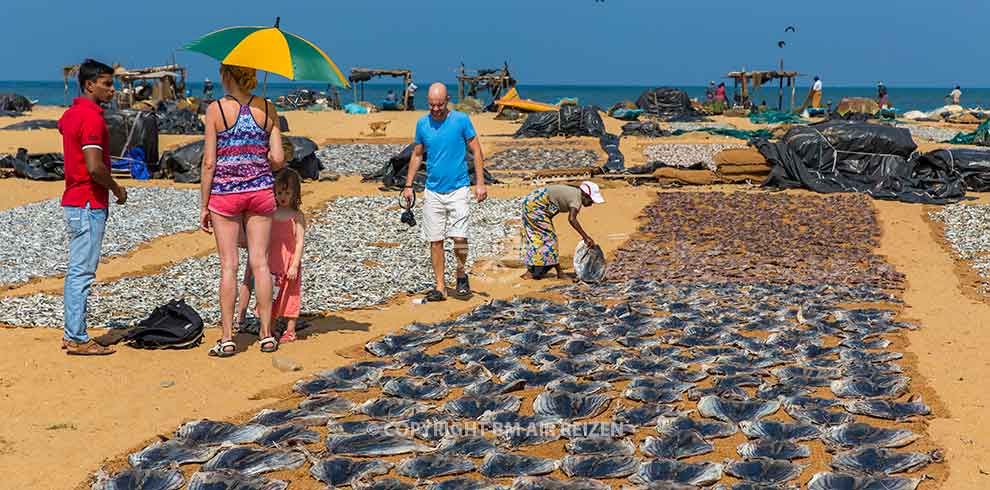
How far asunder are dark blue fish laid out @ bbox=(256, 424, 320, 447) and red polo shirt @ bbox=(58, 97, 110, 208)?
2.60 metres

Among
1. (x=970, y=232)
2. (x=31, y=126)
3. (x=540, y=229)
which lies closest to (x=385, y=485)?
(x=540, y=229)

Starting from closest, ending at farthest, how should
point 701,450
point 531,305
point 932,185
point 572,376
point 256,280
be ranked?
point 701,450 → point 572,376 → point 256,280 → point 531,305 → point 932,185

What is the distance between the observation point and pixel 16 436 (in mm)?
5594

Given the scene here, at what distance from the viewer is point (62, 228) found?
14.1 m

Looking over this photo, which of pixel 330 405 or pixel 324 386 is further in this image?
pixel 324 386

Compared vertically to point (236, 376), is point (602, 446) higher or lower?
higher

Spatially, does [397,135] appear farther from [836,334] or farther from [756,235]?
[836,334]

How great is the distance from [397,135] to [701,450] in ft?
97.4

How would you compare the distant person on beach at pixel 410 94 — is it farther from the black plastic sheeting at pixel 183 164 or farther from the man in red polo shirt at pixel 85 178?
the man in red polo shirt at pixel 85 178

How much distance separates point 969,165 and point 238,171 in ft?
57.1

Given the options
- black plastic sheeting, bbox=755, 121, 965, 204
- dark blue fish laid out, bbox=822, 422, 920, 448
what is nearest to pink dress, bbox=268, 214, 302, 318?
dark blue fish laid out, bbox=822, 422, 920, 448

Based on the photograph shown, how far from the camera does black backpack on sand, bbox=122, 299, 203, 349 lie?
7539mm

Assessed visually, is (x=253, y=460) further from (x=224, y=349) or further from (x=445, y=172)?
(x=445, y=172)

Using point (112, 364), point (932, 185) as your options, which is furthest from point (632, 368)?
point (932, 185)
